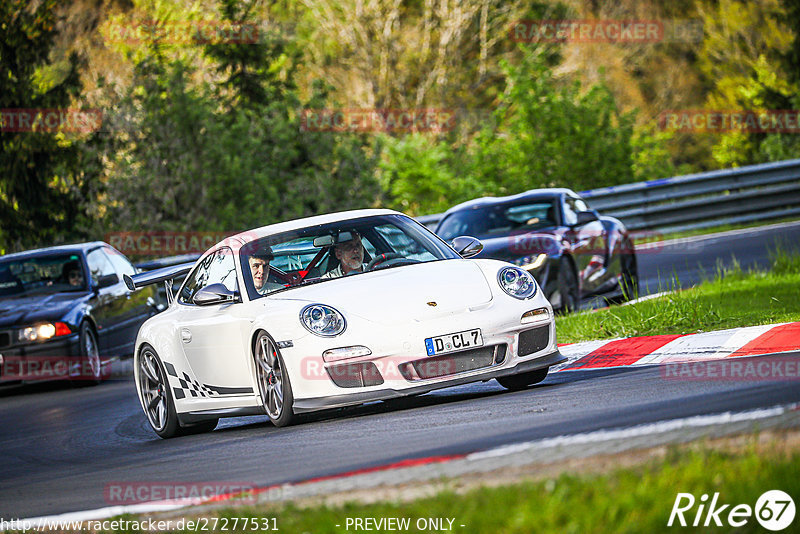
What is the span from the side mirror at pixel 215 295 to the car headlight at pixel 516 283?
6.07 feet

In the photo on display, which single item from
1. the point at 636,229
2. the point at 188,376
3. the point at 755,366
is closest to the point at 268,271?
the point at 188,376

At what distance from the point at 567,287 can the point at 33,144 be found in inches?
479

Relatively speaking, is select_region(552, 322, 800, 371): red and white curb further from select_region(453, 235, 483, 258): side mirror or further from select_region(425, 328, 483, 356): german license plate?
select_region(425, 328, 483, 356): german license plate

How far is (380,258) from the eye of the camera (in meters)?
9.09

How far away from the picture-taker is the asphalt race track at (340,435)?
6.24 m

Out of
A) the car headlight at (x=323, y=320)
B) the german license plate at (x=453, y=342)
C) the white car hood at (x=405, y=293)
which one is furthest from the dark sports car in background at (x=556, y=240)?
the car headlight at (x=323, y=320)

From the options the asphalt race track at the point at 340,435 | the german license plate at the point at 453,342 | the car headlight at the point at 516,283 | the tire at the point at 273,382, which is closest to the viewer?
the asphalt race track at the point at 340,435

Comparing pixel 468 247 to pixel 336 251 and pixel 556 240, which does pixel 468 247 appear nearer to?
pixel 336 251

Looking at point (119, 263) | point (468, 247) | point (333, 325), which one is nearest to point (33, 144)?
point (119, 263)

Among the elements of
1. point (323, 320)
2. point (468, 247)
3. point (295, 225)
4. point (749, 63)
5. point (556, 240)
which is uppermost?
point (295, 225)

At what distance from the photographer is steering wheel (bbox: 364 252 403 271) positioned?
29.5 feet

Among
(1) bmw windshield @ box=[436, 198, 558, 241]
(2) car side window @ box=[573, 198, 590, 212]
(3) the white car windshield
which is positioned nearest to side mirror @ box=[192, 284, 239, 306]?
(3) the white car windshield

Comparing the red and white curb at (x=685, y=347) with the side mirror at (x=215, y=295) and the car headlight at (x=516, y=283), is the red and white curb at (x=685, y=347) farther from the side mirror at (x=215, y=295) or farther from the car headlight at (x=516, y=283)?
the side mirror at (x=215, y=295)

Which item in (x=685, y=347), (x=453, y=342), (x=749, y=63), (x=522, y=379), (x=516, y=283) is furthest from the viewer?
(x=749, y=63)
